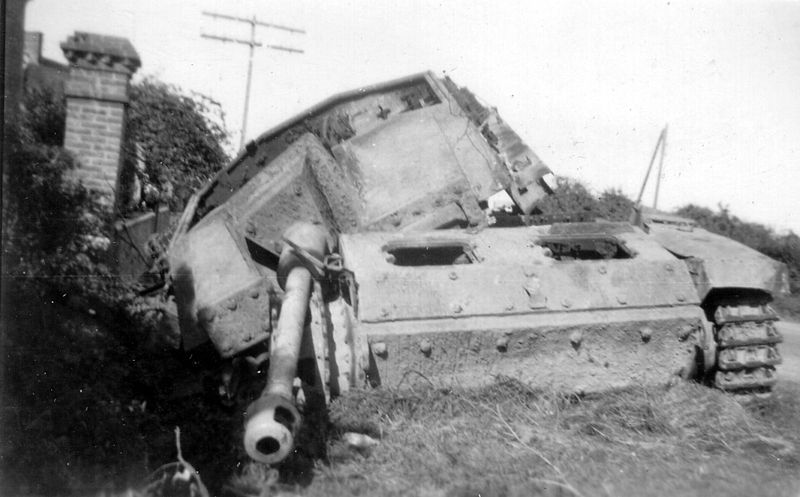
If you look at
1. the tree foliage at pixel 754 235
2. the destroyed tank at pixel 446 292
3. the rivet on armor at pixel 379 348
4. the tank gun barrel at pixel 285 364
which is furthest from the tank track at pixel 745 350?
the tree foliage at pixel 754 235

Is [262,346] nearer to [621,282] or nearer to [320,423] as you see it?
[320,423]

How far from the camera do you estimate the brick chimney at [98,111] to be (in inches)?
227

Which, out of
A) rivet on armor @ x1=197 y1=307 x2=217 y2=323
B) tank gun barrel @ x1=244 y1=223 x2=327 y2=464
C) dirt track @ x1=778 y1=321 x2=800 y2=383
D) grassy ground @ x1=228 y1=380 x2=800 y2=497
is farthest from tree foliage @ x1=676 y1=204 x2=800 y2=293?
rivet on armor @ x1=197 y1=307 x2=217 y2=323

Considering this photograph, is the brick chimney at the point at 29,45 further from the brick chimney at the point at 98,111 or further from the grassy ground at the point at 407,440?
the grassy ground at the point at 407,440

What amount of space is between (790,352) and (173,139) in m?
11.0

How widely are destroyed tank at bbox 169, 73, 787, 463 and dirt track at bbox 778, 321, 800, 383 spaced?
3135 millimetres

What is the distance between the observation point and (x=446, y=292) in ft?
13.5

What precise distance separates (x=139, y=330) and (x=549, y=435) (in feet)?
10.7

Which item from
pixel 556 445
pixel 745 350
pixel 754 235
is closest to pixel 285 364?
pixel 556 445

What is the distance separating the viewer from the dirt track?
7.22 m

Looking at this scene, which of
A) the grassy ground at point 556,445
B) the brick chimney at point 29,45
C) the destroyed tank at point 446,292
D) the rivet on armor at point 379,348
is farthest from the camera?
the brick chimney at point 29,45

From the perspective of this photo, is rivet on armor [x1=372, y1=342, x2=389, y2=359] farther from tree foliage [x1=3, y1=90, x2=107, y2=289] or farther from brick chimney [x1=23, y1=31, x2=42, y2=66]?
brick chimney [x1=23, y1=31, x2=42, y2=66]

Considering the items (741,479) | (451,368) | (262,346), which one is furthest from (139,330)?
(741,479)

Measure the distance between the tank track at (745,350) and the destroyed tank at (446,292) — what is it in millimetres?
11
